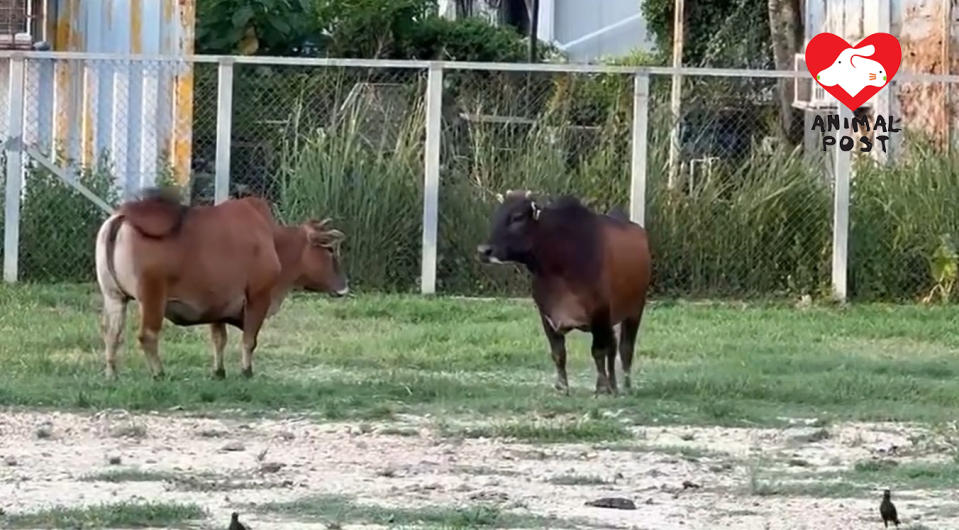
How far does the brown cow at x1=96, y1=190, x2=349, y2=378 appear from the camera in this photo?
39.2ft

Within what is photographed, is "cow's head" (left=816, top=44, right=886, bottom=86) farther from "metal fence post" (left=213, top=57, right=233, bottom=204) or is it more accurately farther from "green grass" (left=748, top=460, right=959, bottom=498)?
"green grass" (left=748, top=460, right=959, bottom=498)

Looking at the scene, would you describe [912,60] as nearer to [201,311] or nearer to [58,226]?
[58,226]

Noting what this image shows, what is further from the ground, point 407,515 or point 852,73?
point 852,73

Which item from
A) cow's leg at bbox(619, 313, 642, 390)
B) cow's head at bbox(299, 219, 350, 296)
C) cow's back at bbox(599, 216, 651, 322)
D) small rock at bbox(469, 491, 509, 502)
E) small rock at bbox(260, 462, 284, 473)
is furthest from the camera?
cow's head at bbox(299, 219, 350, 296)

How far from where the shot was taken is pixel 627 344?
12.4m

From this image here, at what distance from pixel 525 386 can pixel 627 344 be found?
647 millimetres

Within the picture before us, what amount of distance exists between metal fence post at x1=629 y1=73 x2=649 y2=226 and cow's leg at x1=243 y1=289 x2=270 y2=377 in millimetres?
5938

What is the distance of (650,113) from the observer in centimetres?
1817

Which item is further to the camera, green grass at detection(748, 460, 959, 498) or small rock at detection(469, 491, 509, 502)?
green grass at detection(748, 460, 959, 498)

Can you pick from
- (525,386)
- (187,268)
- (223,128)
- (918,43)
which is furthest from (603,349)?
(918,43)

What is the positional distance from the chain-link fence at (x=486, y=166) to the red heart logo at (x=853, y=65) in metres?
0.22

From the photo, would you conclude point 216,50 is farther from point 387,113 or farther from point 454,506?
point 454,506

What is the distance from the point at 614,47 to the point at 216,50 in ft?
45.7

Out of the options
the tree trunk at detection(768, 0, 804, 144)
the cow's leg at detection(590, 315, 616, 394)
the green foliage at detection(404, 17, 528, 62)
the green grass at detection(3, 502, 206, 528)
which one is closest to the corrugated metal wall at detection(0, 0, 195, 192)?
the cow's leg at detection(590, 315, 616, 394)
